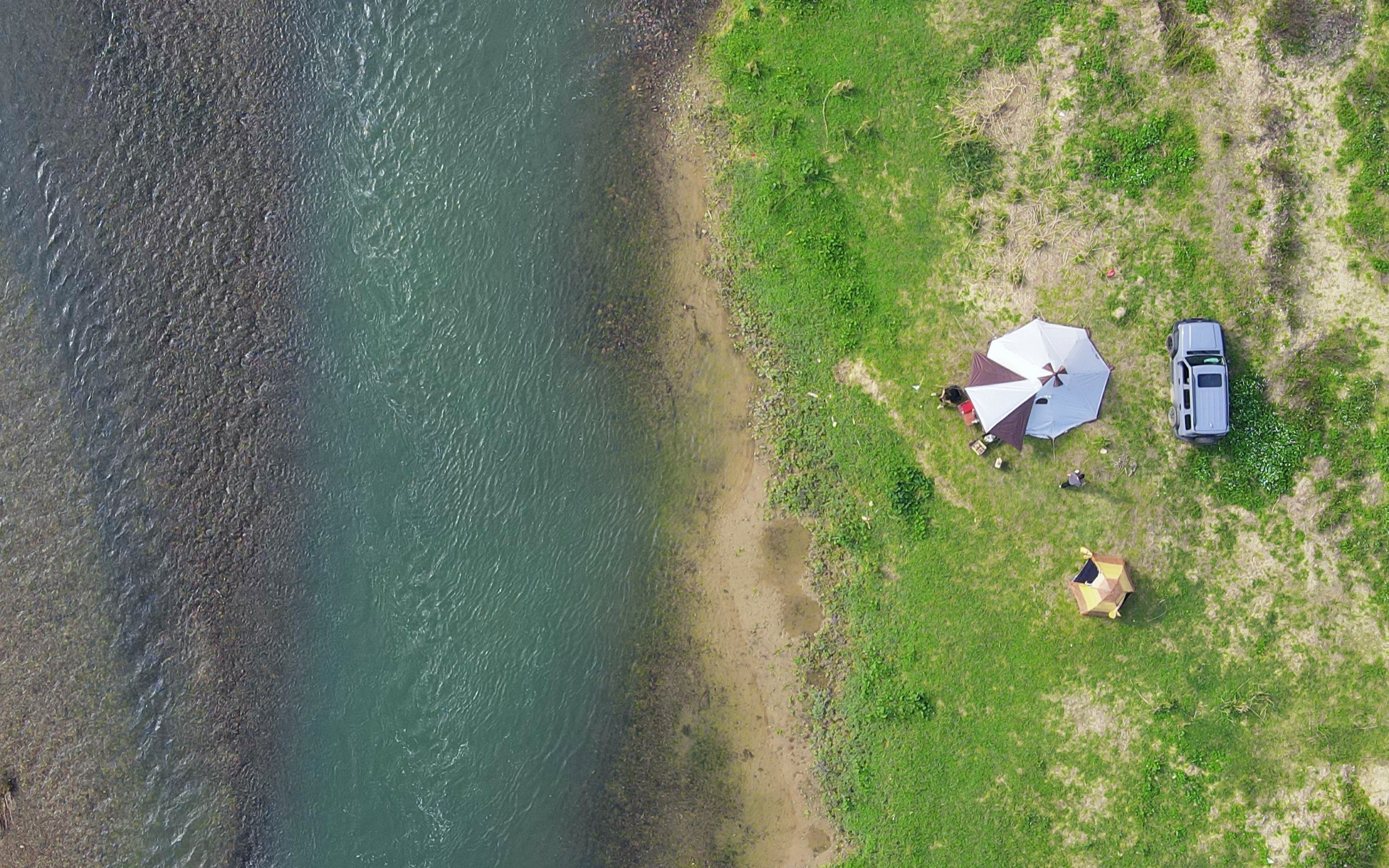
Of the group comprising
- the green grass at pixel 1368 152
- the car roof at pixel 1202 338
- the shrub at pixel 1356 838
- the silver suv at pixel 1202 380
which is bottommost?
the shrub at pixel 1356 838

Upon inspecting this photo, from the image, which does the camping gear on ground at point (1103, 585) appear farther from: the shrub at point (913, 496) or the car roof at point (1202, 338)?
the car roof at point (1202, 338)

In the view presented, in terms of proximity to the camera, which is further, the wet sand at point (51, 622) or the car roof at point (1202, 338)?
the wet sand at point (51, 622)

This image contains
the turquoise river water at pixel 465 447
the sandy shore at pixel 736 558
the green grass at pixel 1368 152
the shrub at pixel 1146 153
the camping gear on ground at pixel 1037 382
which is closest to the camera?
the camping gear on ground at pixel 1037 382

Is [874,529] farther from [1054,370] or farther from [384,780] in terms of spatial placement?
[384,780]

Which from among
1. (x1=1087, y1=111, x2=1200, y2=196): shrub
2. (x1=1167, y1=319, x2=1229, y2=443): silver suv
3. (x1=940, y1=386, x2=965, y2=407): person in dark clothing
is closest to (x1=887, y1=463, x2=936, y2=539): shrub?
(x1=940, y1=386, x2=965, y2=407): person in dark clothing

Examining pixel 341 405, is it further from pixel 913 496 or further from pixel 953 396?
pixel 953 396

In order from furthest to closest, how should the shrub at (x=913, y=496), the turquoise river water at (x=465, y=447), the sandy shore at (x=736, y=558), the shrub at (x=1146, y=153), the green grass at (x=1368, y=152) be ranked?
the turquoise river water at (x=465, y=447) → the sandy shore at (x=736, y=558) → the shrub at (x=913, y=496) → the shrub at (x=1146, y=153) → the green grass at (x=1368, y=152)

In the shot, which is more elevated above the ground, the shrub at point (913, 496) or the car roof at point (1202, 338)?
the car roof at point (1202, 338)

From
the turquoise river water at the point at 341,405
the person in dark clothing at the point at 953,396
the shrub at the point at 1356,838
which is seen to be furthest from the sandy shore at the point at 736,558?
the shrub at the point at 1356,838
